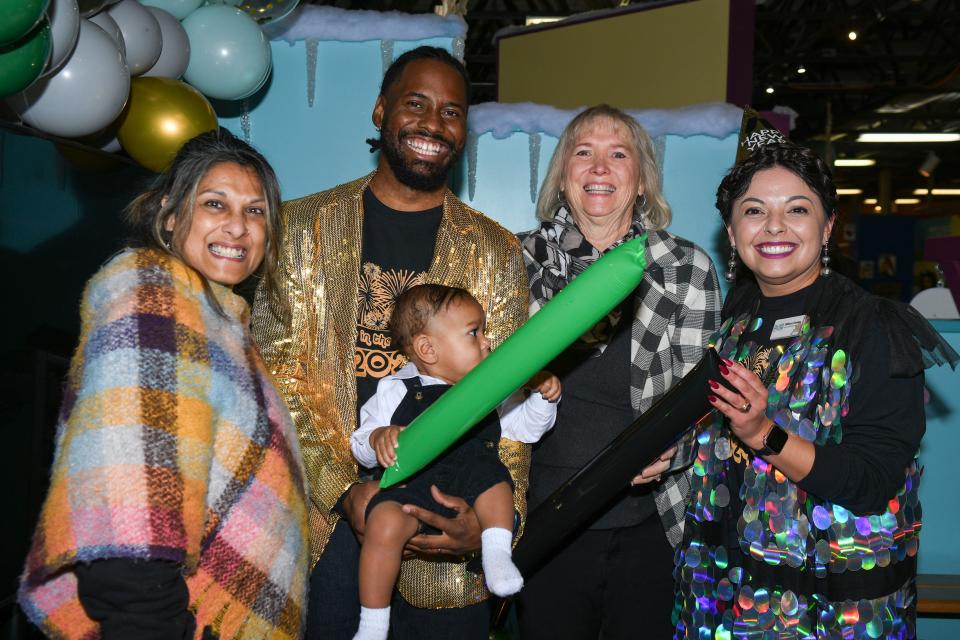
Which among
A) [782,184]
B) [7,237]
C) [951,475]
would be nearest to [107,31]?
[7,237]

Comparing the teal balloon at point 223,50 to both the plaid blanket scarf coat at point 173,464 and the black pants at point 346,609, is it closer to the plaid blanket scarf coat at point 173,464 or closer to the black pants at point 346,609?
the plaid blanket scarf coat at point 173,464

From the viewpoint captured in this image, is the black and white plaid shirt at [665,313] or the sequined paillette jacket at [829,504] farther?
the black and white plaid shirt at [665,313]

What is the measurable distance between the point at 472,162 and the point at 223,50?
1225mm

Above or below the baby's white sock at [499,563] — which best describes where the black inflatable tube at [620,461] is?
above

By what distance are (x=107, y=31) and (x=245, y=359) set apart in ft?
5.02

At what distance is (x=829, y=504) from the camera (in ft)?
6.10

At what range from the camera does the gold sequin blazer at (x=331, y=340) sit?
2.04 m

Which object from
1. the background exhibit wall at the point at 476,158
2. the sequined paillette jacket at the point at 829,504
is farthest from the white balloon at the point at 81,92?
the sequined paillette jacket at the point at 829,504

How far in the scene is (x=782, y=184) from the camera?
2029 millimetres

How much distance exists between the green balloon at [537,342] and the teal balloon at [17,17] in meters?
1.26

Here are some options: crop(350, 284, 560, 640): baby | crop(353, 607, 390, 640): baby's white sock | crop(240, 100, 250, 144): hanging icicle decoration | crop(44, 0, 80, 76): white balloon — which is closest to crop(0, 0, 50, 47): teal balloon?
crop(44, 0, 80, 76): white balloon

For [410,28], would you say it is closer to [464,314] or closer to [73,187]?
[73,187]

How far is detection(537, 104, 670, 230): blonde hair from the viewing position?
2.46 metres

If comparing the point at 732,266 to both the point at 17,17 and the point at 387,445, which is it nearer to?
the point at 387,445
